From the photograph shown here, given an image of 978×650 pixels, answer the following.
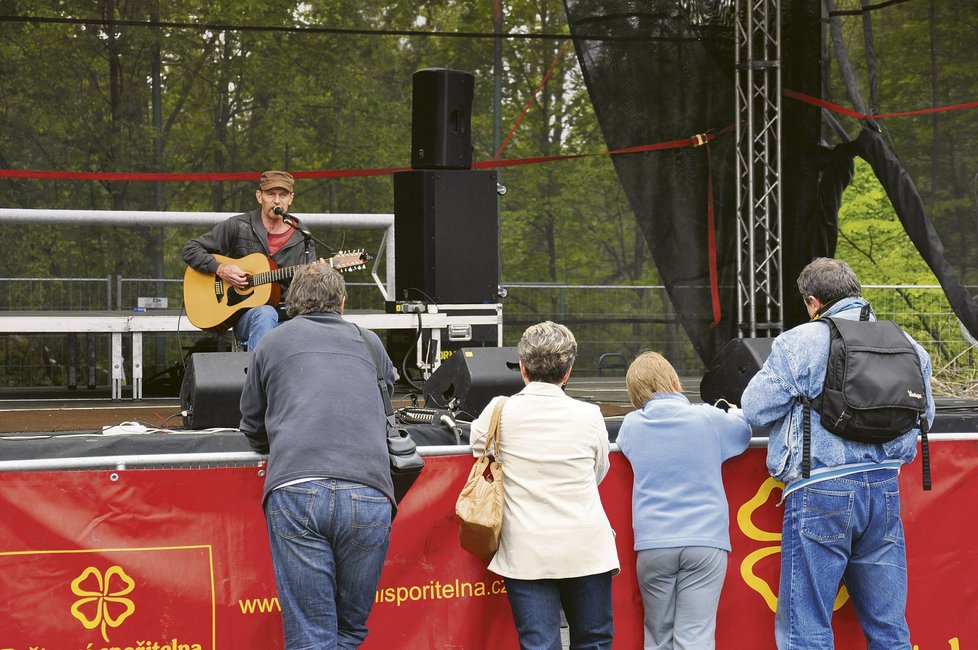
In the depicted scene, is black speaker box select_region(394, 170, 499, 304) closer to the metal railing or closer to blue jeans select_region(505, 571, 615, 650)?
the metal railing

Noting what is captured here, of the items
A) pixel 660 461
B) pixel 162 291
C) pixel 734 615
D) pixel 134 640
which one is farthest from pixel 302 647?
pixel 162 291

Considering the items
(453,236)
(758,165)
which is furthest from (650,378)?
(758,165)

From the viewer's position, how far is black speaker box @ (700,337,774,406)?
5035 mm

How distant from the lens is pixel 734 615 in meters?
3.68

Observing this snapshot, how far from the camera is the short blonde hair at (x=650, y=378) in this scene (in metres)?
3.54

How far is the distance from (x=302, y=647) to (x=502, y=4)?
1236 cm

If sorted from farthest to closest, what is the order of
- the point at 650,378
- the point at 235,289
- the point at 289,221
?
the point at 235,289 → the point at 289,221 → the point at 650,378

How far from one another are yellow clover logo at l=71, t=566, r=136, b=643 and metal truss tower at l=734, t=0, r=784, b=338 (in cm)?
564

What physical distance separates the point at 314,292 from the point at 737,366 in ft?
8.54

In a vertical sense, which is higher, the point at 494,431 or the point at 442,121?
the point at 442,121

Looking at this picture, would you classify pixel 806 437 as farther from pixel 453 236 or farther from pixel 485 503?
pixel 453 236

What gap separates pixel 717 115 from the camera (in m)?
8.14

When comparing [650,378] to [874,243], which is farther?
[874,243]

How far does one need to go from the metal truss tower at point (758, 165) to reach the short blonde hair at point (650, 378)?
4.55 m
